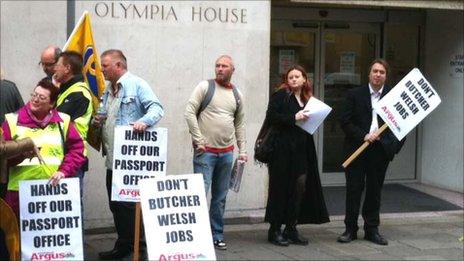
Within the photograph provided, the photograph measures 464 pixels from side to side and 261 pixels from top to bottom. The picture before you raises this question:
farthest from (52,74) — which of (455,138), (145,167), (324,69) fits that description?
(455,138)

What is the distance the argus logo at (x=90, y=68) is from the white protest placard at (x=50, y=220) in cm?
164

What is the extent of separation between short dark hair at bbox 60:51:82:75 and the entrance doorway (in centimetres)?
467

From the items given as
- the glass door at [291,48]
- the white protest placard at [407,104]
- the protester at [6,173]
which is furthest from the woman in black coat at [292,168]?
the glass door at [291,48]

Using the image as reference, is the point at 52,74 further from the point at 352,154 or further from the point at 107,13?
the point at 352,154

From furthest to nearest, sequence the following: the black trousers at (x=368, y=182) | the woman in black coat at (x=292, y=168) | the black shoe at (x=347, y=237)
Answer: the black shoe at (x=347, y=237), the black trousers at (x=368, y=182), the woman in black coat at (x=292, y=168)

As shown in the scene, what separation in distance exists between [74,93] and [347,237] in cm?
333

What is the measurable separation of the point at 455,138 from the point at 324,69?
7.04 ft

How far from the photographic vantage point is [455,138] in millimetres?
11508

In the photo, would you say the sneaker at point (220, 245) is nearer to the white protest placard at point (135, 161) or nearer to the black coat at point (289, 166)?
the black coat at point (289, 166)

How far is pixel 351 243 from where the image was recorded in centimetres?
836

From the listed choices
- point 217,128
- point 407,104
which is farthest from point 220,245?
point 407,104

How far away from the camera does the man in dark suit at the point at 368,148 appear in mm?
8172

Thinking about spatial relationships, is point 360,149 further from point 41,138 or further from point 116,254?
point 41,138

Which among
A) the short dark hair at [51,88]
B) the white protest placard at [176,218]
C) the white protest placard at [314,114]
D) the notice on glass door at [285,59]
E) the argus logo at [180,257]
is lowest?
the argus logo at [180,257]
